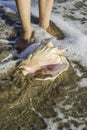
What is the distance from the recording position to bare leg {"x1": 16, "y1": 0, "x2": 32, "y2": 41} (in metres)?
4.41

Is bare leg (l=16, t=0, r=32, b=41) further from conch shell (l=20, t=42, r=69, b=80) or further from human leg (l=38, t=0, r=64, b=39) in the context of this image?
conch shell (l=20, t=42, r=69, b=80)

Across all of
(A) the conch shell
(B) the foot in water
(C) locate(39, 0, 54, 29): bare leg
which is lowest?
(B) the foot in water

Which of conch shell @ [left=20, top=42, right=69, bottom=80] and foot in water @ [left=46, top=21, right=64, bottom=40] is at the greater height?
conch shell @ [left=20, top=42, right=69, bottom=80]

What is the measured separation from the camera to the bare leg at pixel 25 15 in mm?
4406

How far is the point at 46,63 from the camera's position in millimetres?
4082

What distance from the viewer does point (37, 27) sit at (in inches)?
199

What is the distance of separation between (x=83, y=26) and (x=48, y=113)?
206 cm

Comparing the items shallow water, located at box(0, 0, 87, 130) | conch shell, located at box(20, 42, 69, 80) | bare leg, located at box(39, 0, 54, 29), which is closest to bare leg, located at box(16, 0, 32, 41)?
shallow water, located at box(0, 0, 87, 130)

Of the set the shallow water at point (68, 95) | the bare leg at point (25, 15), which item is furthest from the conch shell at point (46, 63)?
the bare leg at point (25, 15)

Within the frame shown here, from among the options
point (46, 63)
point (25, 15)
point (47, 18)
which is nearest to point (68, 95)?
point (46, 63)

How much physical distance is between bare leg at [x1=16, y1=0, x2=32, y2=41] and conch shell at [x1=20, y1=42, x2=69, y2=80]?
0.47 meters

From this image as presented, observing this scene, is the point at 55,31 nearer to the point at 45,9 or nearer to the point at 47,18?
the point at 47,18

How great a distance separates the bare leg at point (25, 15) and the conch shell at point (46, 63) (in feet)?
1.55

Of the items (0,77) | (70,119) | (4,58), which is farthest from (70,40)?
(70,119)
